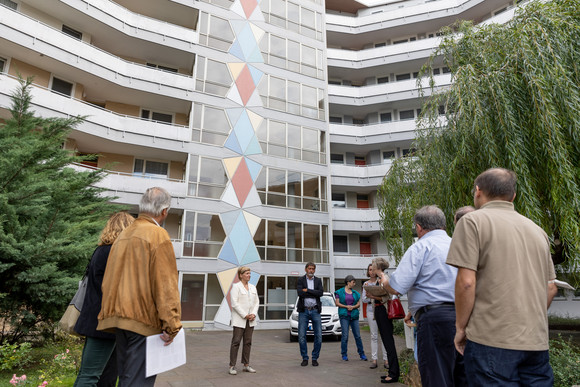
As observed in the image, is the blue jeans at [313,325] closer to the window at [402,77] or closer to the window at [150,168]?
the window at [150,168]

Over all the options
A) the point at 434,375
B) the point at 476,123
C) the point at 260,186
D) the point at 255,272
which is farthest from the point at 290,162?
the point at 434,375

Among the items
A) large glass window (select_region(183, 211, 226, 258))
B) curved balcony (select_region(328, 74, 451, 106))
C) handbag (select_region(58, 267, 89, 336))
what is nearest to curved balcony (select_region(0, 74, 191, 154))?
large glass window (select_region(183, 211, 226, 258))

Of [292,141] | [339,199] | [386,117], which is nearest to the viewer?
[292,141]

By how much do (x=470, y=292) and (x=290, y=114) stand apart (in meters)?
20.4

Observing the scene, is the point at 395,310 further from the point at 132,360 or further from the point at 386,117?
the point at 386,117

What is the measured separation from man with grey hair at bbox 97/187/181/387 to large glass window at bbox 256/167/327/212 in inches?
660

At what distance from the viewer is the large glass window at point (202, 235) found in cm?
1791

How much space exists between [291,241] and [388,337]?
14.4 m

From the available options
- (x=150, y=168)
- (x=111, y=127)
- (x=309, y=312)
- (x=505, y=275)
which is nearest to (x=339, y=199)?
(x=150, y=168)

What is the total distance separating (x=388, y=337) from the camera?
19.7 ft

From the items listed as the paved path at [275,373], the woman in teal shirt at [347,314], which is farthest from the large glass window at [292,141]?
the woman in teal shirt at [347,314]

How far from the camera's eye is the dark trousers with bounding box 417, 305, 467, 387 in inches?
118

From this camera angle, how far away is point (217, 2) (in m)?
21.5

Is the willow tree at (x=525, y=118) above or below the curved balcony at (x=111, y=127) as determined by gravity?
below
